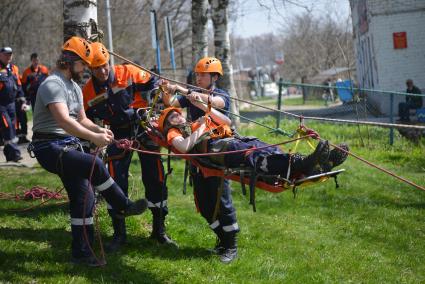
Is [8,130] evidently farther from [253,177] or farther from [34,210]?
[253,177]

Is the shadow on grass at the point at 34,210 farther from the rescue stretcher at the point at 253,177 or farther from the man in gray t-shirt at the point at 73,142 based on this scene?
the rescue stretcher at the point at 253,177

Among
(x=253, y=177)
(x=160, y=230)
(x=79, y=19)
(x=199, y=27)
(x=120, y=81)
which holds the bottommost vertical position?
(x=160, y=230)

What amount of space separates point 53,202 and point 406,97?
9.94m

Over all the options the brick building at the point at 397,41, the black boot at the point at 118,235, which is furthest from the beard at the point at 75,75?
the brick building at the point at 397,41

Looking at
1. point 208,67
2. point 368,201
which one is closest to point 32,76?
point 368,201

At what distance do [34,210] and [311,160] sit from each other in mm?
3971

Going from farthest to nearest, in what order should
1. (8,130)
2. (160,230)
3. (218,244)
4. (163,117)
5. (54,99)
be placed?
(8,130) < (160,230) < (218,244) < (163,117) < (54,99)

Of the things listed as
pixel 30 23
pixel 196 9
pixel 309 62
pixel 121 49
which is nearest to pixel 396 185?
pixel 196 9

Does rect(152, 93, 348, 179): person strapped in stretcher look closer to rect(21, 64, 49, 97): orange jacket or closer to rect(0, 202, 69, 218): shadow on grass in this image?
rect(0, 202, 69, 218): shadow on grass

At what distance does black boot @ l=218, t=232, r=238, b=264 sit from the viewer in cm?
619

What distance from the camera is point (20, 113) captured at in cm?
1420

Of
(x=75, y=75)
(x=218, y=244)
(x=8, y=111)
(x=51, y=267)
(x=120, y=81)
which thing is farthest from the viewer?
(x=8, y=111)

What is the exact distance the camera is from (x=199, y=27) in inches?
570

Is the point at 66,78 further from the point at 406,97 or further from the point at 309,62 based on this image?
the point at 309,62
